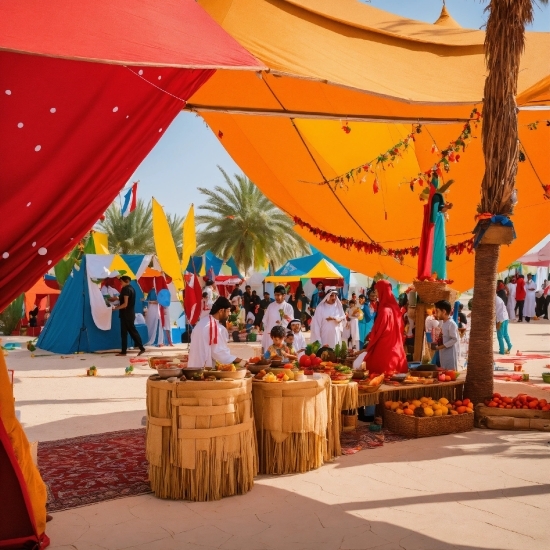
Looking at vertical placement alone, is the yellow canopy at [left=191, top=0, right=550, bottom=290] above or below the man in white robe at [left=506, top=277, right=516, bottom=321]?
above

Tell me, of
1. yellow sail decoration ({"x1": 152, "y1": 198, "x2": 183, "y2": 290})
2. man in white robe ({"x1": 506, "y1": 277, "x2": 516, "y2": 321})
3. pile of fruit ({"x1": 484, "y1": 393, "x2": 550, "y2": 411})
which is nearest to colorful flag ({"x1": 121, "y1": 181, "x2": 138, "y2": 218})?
yellow sail decoration ({"x1": 152, "y1": 198, "x2": 183, "y2": 290})

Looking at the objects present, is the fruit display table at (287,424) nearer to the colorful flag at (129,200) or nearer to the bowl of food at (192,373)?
the bowl of food at (192,373)

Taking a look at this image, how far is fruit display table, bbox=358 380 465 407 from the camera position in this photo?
263 inches

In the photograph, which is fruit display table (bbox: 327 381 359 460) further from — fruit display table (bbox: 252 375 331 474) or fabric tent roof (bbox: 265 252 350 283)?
fabric tent roof (bbox: 265 252 350 283)

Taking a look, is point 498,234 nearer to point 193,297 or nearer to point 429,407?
point 429,407

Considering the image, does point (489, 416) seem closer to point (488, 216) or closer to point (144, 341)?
point (488, 216)

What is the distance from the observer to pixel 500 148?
7031 millimetres

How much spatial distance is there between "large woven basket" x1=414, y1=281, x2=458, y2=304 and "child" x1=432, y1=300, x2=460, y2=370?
0.56ft

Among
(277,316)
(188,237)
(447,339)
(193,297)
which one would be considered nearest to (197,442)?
(447,339)

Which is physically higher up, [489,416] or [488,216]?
[488,216]

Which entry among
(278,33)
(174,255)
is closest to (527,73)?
(278,33)

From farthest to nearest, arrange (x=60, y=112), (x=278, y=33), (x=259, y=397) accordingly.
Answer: (x=278, y=33) < (x=259, y=397) < (x=60, y=112)

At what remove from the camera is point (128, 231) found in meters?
31.3

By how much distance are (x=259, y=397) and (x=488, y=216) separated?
3465 mm
